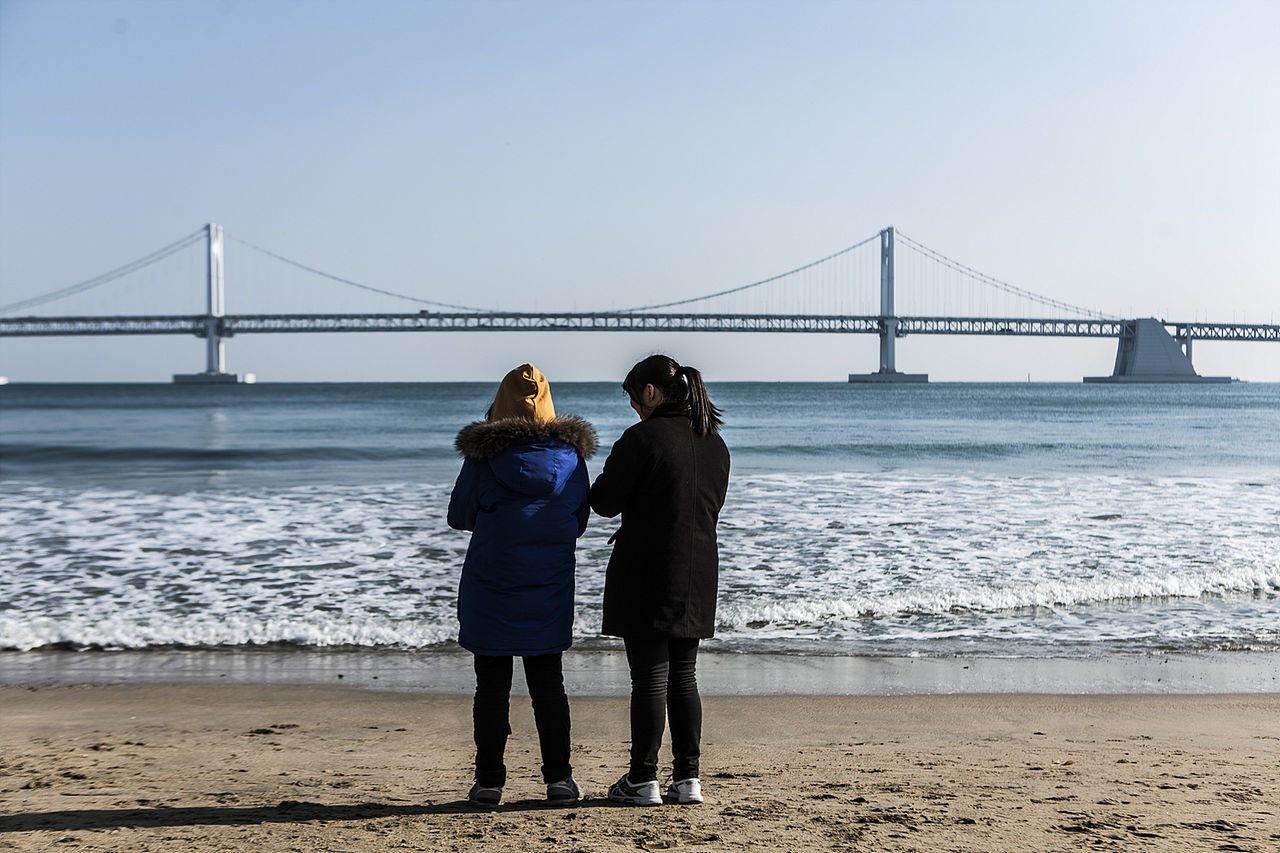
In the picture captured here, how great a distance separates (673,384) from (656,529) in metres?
0.34

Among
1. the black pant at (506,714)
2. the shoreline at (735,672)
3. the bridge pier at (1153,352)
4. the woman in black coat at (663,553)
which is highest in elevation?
the bridge pier at (1153,352)

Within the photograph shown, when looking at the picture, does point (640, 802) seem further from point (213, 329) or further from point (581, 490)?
point (213, 329)

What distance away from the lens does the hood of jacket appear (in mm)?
2465

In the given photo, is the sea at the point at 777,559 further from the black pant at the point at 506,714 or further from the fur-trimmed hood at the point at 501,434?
the fur-trimmed hood at the point at 501,434

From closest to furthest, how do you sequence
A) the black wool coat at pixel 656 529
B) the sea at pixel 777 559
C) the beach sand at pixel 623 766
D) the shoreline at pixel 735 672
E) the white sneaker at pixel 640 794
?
the beach sand at pixel 623 766 < the black wool coat at pixel 656 529 < the white sneaker at pixel 640 794 < the shoreline at pixel 735 672 < the sea at pixel 777 559

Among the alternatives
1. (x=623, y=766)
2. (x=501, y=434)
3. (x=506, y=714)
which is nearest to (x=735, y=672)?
(x=623, y=766)

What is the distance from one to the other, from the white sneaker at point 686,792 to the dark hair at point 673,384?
2.82 ft

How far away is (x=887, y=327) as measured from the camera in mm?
60656

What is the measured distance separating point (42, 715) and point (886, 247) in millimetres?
66608

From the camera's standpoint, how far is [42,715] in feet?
11.8

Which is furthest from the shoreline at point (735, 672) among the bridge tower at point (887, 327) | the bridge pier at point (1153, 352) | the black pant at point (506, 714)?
the bridge pier at point (1153, 352)

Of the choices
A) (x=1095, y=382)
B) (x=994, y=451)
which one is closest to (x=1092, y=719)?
(x=994, y=451)

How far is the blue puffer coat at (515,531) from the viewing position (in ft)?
8.11

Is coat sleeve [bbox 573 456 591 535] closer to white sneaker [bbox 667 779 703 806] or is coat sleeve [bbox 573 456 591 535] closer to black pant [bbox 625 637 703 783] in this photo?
black pant [bbox 625 637 703 783]
